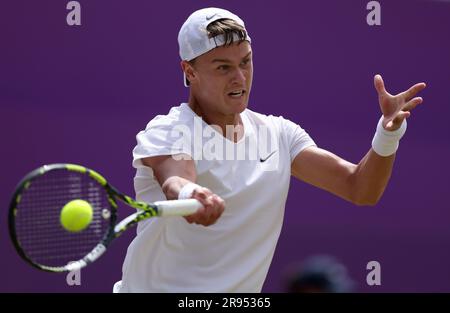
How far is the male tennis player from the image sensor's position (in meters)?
3.08

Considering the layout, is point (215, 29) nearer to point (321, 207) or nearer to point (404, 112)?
point (404, 112)

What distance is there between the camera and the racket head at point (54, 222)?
267cm

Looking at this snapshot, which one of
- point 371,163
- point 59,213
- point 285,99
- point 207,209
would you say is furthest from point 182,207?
point 285,99

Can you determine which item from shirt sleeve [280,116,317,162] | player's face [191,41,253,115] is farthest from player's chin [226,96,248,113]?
shirt sleeve [280,116,317,162]

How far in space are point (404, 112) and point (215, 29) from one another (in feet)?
2.22

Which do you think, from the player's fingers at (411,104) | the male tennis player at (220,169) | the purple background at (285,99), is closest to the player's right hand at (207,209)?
the male tennis player at (220,169)

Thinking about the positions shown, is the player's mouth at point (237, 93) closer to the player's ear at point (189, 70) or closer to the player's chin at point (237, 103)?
the player's chin at point (237, 103)

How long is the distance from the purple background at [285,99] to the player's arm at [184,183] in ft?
4.51

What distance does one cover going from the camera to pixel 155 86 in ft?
14.7

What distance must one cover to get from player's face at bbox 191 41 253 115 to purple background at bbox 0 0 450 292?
48.6 inches

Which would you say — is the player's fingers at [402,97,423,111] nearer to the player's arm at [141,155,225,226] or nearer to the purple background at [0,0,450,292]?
the player's arm at [141,155,225,226]

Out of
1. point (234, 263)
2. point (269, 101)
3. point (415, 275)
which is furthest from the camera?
point (415, 275)

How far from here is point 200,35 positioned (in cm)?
320
